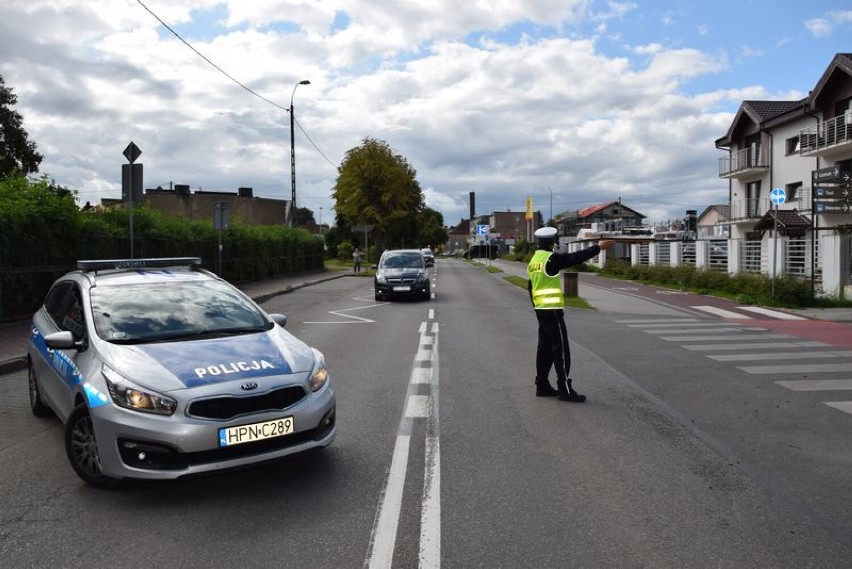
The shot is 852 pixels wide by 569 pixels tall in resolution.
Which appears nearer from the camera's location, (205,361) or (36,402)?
(205,361)

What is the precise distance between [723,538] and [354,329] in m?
10.7

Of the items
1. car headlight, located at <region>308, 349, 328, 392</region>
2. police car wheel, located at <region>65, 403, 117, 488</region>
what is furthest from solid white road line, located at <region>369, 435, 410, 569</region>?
police car wheel, located at <region>65, 403, 117, 488</region>

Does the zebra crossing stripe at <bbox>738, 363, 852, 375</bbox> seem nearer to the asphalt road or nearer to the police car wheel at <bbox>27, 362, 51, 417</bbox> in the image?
the asphalt road

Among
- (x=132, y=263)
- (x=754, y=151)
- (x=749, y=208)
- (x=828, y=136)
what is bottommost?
(x=132, y=263)

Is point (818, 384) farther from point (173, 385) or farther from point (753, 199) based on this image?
point (753, 199)

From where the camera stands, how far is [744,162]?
39.1 m

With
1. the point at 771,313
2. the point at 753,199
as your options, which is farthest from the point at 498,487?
the point at 753,199

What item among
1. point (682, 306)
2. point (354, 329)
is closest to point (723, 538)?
point (354, 329)

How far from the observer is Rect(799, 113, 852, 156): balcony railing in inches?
1096

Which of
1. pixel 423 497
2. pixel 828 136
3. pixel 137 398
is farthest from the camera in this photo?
pixel 828 136

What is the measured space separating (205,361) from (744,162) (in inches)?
1589

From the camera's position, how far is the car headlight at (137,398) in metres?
4.23

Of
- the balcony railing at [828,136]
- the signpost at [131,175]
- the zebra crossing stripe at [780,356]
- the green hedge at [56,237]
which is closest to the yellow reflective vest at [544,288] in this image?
the zebra crossing stripe at [780,356]

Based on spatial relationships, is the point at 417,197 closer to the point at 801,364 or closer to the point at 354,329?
the point at 354,329
